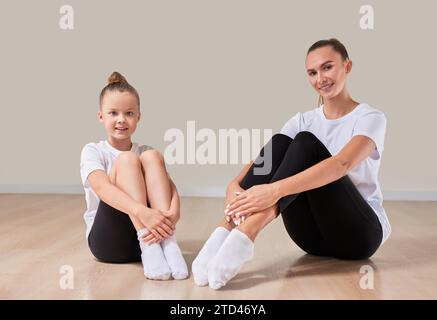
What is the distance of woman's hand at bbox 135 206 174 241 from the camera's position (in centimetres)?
221

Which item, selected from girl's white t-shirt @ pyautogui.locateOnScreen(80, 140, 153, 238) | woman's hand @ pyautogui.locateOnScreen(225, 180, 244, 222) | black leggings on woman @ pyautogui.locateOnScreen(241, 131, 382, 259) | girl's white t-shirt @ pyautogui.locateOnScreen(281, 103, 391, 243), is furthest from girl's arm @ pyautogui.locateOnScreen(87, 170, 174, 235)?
girl's white t-shirt @ pyautogui.locateOnScreen(281, 103, 391, 243)

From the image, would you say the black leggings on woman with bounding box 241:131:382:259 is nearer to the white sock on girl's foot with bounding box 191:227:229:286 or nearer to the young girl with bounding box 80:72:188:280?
the white sock on girl's foot with bounding box 191:227:229:286

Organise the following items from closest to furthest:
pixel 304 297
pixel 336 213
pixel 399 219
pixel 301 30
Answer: pixel 304 297 → pixel 336 213 → pixel 399 219 → pixel 301 30

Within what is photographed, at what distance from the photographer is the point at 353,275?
90.6 inches

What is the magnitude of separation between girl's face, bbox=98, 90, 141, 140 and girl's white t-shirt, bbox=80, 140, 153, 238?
0.08 metres

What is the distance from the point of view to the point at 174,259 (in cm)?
223

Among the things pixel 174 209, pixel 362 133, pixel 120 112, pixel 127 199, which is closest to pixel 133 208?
pixel 127 199

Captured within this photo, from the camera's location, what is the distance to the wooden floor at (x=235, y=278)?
79.9 inches

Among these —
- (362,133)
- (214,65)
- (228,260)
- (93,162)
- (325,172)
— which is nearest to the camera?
(228,260)

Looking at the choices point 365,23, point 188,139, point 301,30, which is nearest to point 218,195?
point 188,139

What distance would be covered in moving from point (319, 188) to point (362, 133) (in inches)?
9.8

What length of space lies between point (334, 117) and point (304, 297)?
811 millimetres

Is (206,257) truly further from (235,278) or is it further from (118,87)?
(118,87)
